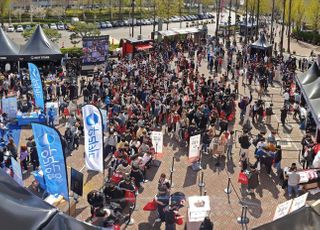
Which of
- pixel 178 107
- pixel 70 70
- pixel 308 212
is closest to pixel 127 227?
pixel 308 212

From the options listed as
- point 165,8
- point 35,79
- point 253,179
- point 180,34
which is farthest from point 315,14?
point 253,179

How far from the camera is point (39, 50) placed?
33438 mm

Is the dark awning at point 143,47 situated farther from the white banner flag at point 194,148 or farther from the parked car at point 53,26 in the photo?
the parked car at point 53,26

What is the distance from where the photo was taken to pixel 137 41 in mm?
40375

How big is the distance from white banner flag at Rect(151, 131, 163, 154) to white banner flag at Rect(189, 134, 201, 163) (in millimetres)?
1364

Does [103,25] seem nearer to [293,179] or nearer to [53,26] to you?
[53,26]

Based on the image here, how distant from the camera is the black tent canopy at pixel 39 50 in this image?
33000 millimetres

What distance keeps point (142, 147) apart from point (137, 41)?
24.3 metres

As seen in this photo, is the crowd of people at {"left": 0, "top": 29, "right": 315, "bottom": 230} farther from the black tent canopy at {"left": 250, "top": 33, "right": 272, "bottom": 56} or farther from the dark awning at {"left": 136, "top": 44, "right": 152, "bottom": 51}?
the dark awning at {"left": 136, "top": 44, "right": 152, "bottom": 51}

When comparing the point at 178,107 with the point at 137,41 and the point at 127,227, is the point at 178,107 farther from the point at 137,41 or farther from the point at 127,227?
the point at 137,41

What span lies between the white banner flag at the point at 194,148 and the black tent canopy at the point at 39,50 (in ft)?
63.1

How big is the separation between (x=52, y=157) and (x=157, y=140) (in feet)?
19.3

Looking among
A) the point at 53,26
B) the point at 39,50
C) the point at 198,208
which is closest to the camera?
the point at 198,208

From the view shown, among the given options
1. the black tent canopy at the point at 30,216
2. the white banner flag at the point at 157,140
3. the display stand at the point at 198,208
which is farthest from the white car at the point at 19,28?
the black tent canopy at the point at 30,216
